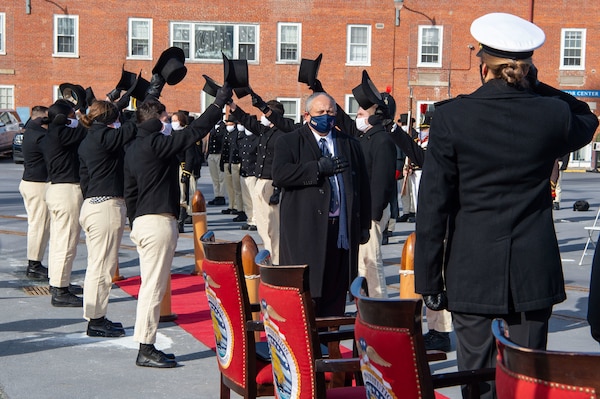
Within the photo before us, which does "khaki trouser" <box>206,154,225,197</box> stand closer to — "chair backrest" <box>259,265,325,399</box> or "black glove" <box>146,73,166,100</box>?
"black glove" <box>146,73,166,100</box>

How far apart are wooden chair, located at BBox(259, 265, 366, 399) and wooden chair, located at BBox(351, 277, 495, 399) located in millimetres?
781

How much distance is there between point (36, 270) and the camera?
1196 cm

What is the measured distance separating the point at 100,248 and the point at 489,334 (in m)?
4.80

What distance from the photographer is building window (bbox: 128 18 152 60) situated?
41.4 meters

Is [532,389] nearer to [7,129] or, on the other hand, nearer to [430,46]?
[7,129]

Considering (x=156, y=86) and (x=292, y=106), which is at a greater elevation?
(x=156, y=86)

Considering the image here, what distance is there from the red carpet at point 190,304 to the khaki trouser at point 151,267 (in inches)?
38.4

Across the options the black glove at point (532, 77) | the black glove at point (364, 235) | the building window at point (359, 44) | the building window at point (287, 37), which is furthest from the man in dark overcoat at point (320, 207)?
the building window at point (359, 44)

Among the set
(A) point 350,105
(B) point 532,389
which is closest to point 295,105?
(A) point 350,105

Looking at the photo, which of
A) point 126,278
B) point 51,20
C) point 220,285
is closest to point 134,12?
point 51,20

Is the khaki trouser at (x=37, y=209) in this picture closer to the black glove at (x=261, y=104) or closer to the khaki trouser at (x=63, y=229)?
the khaki trouser at (x=63, y=229)

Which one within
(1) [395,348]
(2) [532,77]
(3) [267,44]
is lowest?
(1) [395,348]

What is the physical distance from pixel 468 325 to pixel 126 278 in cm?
816

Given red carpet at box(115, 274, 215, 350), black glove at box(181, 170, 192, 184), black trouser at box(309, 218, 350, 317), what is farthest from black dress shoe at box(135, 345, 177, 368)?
black glove at box(181, 170, 192, 184)
